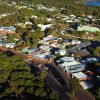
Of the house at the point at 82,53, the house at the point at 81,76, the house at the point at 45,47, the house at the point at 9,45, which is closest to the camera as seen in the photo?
the house at the point at 81,76

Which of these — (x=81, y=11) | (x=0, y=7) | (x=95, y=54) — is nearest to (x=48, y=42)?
(x=95, y=54)

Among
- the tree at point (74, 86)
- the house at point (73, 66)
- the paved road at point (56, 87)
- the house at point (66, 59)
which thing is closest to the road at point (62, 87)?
the paved road at point (56, 87)

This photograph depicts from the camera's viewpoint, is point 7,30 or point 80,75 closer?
point 80,75

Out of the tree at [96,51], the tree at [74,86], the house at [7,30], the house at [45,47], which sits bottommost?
the house at [7,30]

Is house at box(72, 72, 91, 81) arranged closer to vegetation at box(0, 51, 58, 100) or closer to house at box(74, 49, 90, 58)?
vegetation at box(0, 51, 58, 100)

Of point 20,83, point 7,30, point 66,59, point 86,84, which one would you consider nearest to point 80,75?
point 86,84

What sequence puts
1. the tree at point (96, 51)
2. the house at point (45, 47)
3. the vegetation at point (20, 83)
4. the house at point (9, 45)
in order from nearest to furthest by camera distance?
the vegetation at point (20, 83) → the tree at point (96, 51) → the house at point (45, 47) → the house at point (9, 45)

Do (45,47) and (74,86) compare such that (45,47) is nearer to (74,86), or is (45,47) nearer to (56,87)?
(56,87)

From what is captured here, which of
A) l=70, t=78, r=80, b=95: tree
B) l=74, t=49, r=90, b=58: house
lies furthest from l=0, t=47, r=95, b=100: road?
l=74, t=49, r=90, b=58: house

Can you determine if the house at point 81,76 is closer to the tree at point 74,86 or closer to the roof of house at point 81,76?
the roof of house at point 81,76

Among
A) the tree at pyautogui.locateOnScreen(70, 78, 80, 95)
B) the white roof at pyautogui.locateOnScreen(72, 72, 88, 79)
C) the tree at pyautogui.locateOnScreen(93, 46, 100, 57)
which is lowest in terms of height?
the tree at pyautogui.locateOnScreen(93, 46, 100, 57)

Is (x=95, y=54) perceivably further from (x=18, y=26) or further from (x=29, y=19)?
(x=29, y=19)
